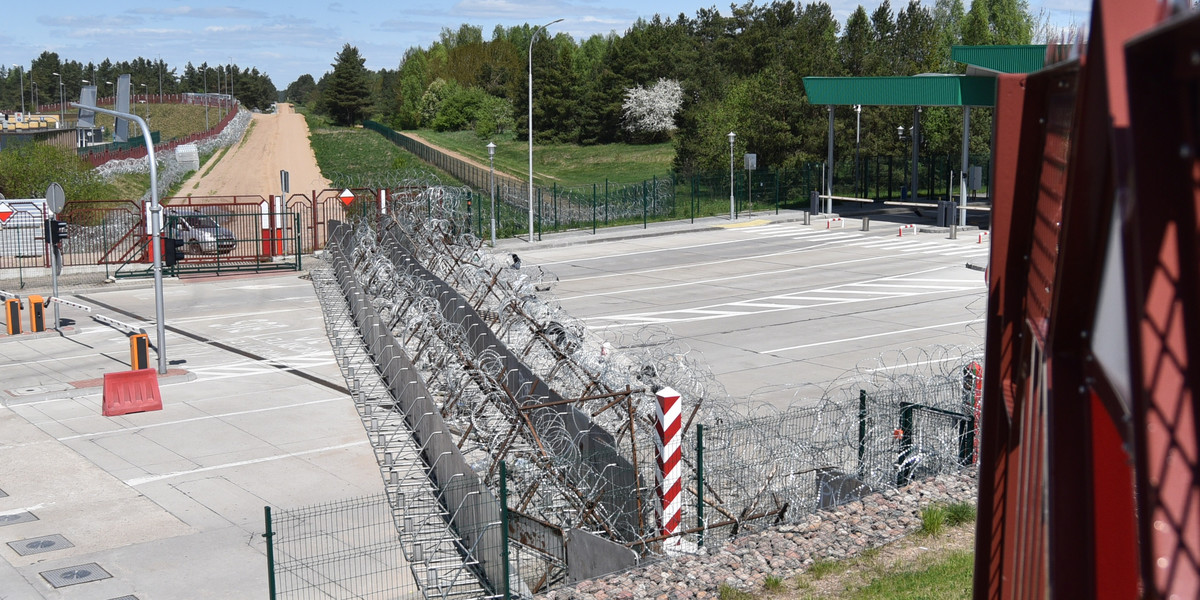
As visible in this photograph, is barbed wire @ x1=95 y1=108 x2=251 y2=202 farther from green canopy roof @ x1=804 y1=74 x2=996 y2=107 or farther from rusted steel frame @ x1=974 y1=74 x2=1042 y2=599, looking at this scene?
rusted steel frame @ x1=974 y1=74 x2=1042 y2=599

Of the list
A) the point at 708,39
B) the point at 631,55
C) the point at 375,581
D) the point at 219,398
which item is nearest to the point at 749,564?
the point at 375,581

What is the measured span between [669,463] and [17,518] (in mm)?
7648

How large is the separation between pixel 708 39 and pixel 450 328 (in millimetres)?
110031

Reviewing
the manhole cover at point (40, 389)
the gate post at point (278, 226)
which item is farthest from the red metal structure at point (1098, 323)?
the gate post at point (278, 226)

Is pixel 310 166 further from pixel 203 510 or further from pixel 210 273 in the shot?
pixel 203 510

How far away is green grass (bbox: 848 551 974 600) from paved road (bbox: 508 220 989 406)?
7.74m

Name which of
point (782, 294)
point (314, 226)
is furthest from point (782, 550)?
point (314, 226)

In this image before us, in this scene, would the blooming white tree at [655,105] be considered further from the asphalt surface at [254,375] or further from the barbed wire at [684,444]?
the barbed wire at [684,444]

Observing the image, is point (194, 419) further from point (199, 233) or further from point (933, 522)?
point (199, 233)

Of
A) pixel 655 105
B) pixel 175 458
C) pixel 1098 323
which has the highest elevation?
pixel 655 105

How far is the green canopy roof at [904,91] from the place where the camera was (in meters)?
40.1

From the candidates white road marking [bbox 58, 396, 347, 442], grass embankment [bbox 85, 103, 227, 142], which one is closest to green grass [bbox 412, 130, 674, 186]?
grass embankment [bbox 85, 103, 227, 142]

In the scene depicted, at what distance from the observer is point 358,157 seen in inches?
3730

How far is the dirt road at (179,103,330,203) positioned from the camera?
6988cm
